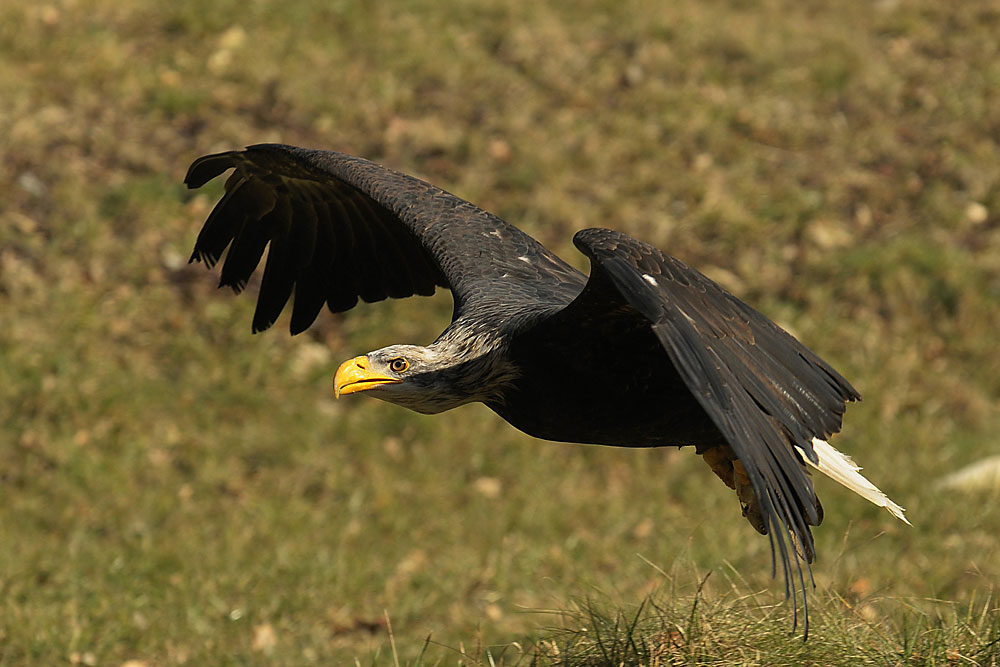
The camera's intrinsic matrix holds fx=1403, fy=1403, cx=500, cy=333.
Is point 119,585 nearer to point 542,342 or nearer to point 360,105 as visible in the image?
point 542,342

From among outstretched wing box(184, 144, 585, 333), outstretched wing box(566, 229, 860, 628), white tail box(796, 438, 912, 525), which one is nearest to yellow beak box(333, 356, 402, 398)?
outstretched wing box(566, 229, 860, 628)

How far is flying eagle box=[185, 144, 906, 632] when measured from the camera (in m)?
3.76

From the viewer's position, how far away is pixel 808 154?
1066 cm

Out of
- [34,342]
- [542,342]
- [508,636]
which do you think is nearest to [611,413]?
[542,342]

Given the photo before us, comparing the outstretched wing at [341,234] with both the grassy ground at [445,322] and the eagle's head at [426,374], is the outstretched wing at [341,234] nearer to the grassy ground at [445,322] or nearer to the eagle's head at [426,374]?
the eagle's head at [426,374]

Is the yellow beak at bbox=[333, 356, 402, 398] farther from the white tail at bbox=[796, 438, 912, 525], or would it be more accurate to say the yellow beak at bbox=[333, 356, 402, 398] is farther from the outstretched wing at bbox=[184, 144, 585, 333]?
the white tail at bbox=[796, 438, 912, 525]

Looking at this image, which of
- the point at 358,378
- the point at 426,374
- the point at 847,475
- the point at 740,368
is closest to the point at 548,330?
the point at 426,374

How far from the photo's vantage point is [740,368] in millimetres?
3881

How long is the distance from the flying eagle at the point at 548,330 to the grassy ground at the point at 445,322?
68 cm

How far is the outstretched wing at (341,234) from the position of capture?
5562 mm

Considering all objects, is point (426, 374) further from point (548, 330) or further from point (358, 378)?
point (548, 330)

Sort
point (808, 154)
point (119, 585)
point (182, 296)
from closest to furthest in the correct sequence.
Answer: point (119, 585)
point (182, 296)
point (808, 154)

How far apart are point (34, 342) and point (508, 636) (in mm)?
3854

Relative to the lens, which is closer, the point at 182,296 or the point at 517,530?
the point at 517,530
